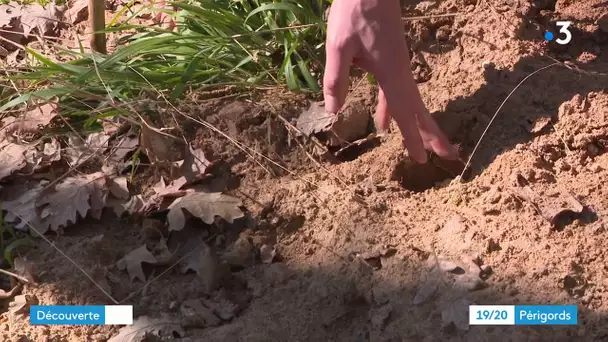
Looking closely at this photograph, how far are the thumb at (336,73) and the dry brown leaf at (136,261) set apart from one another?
706 millimetres

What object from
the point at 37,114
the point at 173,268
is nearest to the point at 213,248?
the point at 173,268

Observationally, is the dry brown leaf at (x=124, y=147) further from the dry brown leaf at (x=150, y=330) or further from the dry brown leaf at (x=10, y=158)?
the dry brown leaf at (x=150, y=330)

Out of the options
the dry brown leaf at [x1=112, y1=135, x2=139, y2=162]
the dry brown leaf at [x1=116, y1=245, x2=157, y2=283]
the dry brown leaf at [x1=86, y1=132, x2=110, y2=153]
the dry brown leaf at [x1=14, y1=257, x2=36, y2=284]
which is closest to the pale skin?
the dry brown leaf at [x1=116, y1=245, x2=157, y2=283]

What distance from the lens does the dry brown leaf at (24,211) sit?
2.43 metres

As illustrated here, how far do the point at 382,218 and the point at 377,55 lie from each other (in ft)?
1.62

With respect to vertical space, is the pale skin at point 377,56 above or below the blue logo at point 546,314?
above

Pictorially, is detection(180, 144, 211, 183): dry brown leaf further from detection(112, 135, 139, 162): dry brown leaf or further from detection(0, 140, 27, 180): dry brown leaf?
detection(0, 140, 27, 180): dry brown leaf

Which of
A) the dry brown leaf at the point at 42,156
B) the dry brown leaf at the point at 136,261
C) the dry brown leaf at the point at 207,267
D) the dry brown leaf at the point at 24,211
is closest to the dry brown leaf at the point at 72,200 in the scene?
the dry brown leaf at the point at 24,211

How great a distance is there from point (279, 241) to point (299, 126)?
46cm

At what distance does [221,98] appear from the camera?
278 centimetres

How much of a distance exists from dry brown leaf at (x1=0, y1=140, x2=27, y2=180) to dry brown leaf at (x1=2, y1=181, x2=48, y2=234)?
113 millimetres

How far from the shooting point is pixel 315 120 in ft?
8.50

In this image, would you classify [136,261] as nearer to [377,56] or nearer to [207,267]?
[207,267]

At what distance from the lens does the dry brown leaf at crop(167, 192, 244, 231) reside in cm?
235
